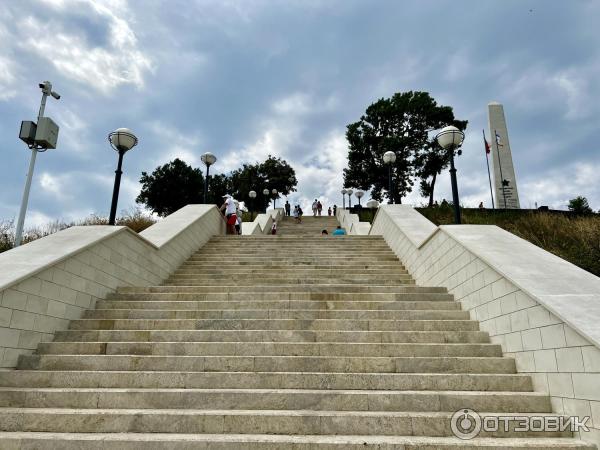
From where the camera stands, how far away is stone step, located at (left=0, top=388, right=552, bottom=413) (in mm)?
2928

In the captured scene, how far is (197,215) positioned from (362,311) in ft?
21.2

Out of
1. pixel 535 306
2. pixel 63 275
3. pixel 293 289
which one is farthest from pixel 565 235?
pixel 63 275

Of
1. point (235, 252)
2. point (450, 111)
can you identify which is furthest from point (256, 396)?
point (450, 111)

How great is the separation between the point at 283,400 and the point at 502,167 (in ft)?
94.3

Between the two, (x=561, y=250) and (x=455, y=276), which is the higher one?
(x=561, y=250)

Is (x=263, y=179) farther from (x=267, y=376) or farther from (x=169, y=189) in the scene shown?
(x=267, y=376)

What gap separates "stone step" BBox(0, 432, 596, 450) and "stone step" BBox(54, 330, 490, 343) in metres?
1.35

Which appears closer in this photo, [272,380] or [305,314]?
[272,380]

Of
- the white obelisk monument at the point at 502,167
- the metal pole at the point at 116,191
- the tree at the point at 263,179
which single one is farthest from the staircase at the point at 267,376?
the tree at the point at 263,179

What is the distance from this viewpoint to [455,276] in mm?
5016

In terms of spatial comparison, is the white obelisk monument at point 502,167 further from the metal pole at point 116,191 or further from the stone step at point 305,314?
the metal pole at point 116,191

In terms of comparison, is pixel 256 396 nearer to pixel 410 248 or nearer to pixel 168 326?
pixel 168 326

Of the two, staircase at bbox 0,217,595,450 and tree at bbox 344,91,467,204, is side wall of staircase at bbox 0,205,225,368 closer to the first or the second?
staircase at bbox 0,217,595,450

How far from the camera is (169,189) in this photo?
40781mm
